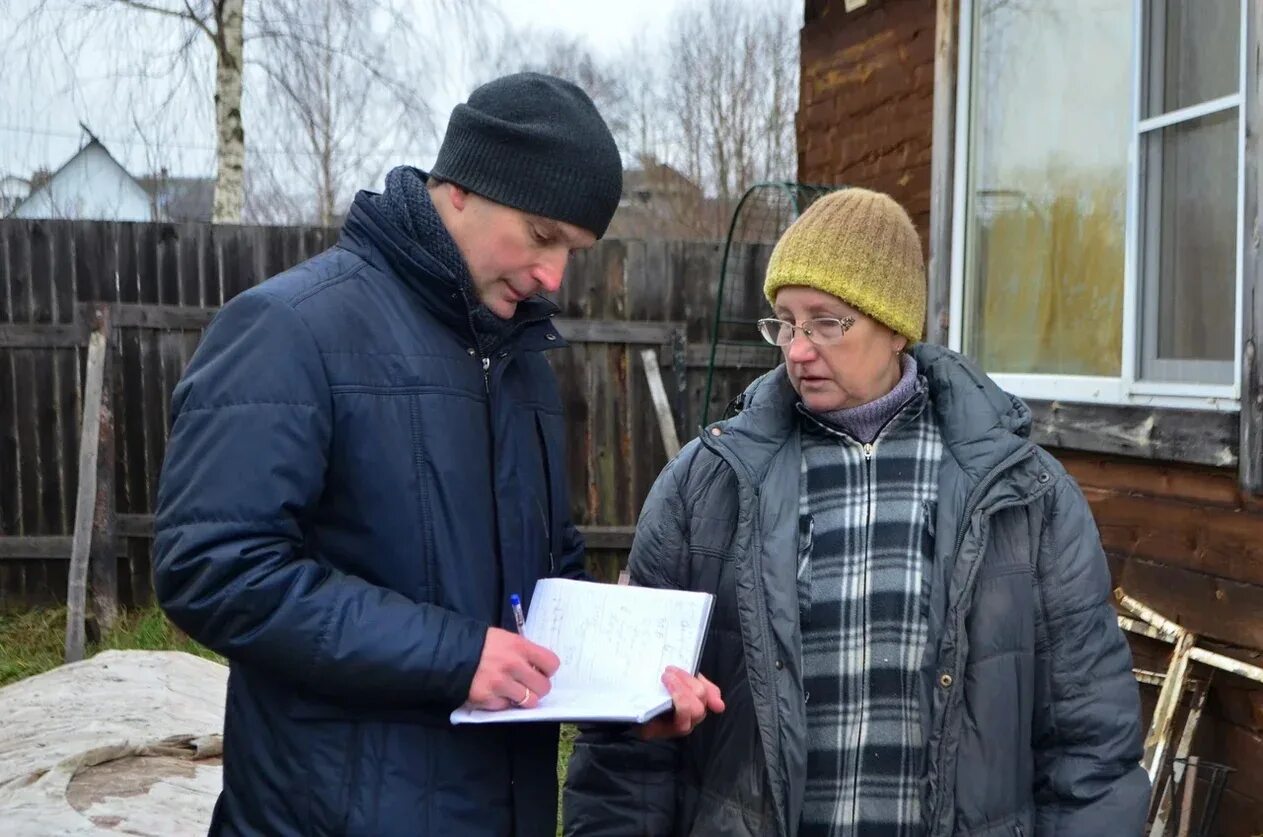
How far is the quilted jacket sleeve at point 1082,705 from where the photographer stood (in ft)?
6.08

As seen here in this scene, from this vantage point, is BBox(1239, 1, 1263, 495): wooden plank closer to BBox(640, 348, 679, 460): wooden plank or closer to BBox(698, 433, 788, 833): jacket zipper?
BBox(698, 433, 788, 833): jacket zipper

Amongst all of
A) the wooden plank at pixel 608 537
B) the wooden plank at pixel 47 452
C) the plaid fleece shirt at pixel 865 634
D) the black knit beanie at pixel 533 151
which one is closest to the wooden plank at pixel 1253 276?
the plaid fleece shirt at pixel 865 634

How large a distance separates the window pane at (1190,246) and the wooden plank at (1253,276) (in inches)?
7.3

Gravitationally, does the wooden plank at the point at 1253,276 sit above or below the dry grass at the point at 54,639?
above

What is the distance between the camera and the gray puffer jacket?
6.03 ft

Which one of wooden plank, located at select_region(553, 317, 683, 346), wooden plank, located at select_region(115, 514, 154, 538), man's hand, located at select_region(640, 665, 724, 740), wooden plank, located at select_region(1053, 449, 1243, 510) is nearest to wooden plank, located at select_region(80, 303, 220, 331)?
wooden plank, located at select_region(115, 514, 154, 538)

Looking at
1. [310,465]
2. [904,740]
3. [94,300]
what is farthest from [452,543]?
[94,300]

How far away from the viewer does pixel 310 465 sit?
154 centimetres

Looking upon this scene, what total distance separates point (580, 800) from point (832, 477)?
2.32 feet

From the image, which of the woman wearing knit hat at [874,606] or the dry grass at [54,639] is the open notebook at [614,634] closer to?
the woman wearing knit hat at [874,606]

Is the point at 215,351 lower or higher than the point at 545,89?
lower

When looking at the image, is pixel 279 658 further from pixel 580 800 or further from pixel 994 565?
pixel 994 565

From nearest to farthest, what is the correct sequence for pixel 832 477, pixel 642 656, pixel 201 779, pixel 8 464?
pixel 642 656 < pixel 832 477 < pixel 201 779 < pixel 8 464

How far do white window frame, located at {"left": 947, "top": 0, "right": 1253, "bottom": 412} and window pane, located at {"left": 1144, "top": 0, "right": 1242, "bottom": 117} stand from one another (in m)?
0.03
